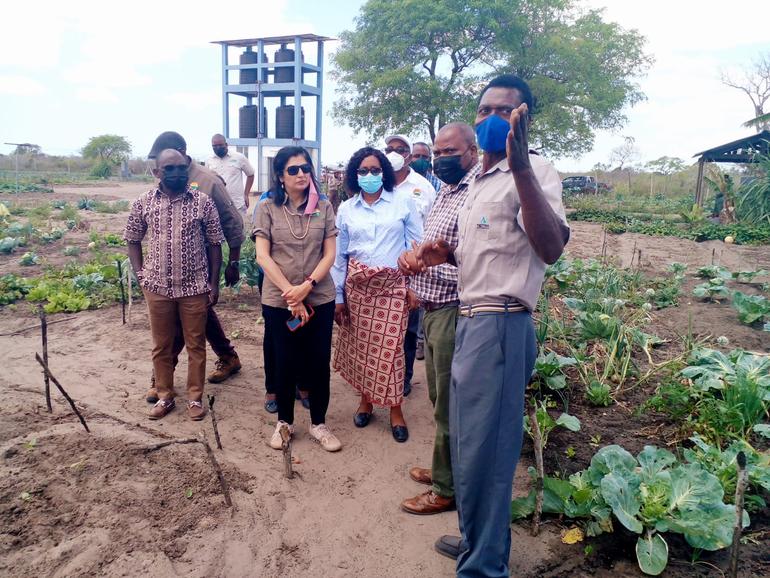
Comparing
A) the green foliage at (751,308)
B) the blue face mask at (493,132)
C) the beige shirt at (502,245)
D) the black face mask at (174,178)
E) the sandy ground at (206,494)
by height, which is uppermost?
the blue face mask at (493,132)

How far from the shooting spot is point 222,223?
4332 millimetres

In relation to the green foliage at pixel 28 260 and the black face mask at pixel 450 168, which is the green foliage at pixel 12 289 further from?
the black face mask at pixel 450 168

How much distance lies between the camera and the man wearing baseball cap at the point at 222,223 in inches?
163

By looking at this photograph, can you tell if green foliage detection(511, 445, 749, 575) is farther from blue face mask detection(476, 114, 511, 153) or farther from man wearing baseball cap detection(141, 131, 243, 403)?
man wearing baseball cap detection(141, 131, 243, 403)

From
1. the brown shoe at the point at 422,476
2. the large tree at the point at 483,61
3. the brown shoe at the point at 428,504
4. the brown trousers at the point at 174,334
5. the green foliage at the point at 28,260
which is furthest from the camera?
the large tree at the point at 483,61

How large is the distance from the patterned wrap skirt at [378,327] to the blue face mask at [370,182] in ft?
1.60

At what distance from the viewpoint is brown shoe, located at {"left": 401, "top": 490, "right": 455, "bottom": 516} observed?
2.85m

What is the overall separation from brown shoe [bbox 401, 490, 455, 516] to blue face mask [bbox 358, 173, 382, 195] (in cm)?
185

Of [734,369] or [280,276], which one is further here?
[734,369]

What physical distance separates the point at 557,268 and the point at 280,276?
4.12 meters

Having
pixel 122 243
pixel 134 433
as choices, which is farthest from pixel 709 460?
pixel 122 243

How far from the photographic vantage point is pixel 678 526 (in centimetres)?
240

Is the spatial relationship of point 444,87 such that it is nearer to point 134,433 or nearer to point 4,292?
point 4,292

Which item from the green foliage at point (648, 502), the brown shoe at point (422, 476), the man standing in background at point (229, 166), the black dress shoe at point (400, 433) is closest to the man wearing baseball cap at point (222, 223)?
the black dress shoe at point (400, 433)
